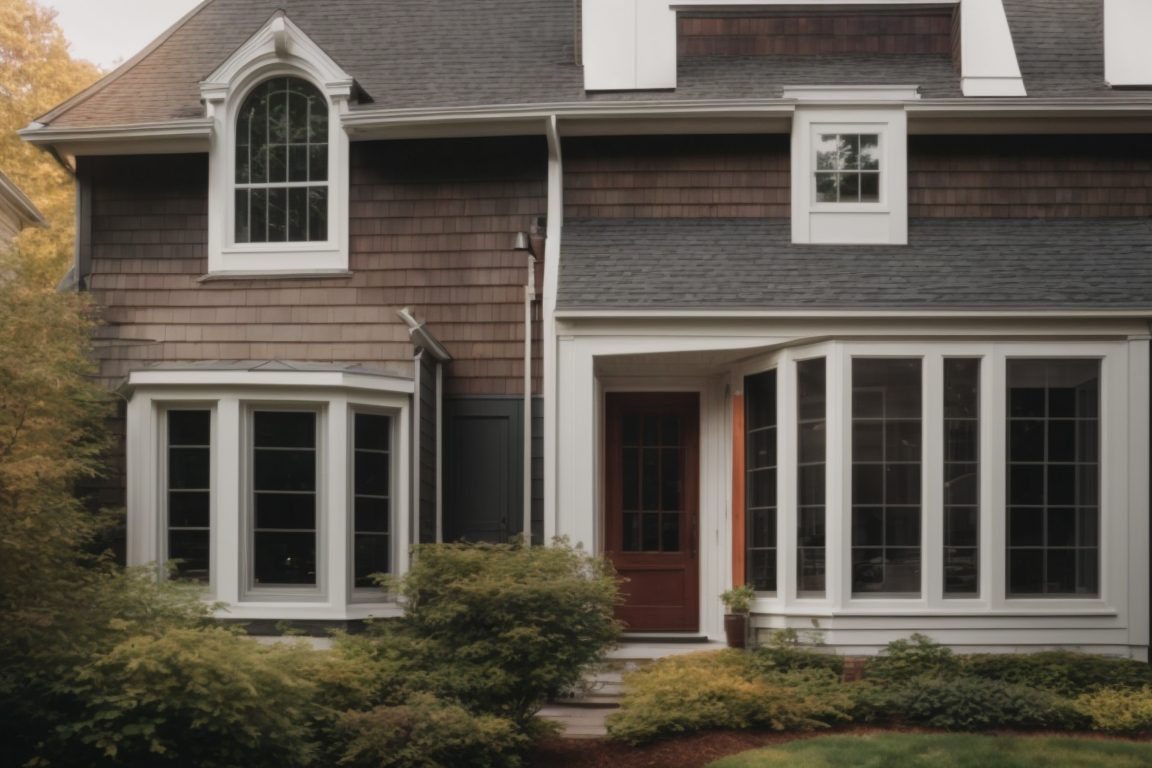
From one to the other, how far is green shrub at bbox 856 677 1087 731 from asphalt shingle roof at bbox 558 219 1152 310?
3.01m

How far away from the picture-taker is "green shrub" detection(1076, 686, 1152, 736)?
9.29 m

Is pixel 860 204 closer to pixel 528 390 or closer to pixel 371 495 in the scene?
pixel 528 390

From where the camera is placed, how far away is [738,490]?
11891 millimetres

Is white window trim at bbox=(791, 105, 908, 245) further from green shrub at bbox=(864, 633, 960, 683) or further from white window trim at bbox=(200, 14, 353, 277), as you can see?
white window trim at bbox=(200, 14, 353, 277)

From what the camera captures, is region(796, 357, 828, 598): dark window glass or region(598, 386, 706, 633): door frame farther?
region(598, 386, 706, 633): door frame

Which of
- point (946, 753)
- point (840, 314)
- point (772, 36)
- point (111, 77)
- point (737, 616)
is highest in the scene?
point (772, 36)

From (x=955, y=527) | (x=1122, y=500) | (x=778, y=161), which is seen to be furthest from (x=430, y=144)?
(x=1122, y=500)

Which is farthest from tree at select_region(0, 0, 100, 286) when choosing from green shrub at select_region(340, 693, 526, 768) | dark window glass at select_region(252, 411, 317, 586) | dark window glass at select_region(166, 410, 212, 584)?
green shrub at select_region(340, 693, 526, 768)

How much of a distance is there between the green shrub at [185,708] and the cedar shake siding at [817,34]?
25.4 ft

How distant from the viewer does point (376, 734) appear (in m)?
8.35

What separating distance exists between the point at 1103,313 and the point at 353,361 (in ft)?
19.9

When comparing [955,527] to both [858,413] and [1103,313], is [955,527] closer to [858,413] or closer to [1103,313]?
[858,413]

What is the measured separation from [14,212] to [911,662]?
47.9 feet

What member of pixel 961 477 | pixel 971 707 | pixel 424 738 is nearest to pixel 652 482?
pixel 961 477
